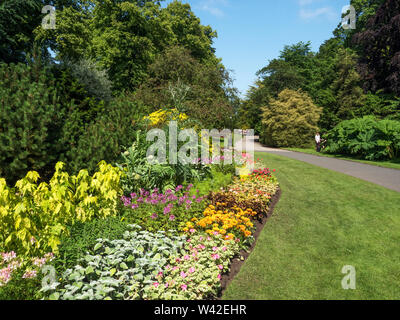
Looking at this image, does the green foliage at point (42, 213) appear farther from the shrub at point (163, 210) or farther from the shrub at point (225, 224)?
the shrub at point (225, 224)

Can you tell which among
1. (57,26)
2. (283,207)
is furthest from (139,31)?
(283,207)

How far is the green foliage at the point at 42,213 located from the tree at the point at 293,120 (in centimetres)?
2511

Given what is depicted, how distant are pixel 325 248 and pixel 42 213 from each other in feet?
16.5

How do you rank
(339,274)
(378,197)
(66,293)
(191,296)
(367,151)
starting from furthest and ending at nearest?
1. (367,151)
2. (378,197)
3. (339,274)
4. (191,296)
5. (66,293)

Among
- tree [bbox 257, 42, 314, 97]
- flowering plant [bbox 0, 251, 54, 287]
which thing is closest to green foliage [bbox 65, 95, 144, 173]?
flowering plant [bbox 0, 251, 54, 287]

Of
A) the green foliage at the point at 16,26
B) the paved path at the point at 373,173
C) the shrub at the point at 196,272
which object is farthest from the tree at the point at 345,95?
the green foliage at the point at 16,26

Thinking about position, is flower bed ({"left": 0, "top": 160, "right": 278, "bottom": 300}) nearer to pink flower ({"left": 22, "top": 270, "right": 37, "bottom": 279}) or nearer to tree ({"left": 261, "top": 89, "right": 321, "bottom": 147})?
pink flower ({"left": 22, "top": 270, "right": 37, "bottom": 279})

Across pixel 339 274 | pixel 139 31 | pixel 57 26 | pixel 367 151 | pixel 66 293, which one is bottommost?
pixel 339 274

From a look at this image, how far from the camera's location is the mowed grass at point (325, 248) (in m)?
3.85

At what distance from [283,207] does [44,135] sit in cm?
605

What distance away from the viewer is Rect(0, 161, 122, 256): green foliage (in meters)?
3.52

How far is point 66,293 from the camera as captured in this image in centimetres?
288

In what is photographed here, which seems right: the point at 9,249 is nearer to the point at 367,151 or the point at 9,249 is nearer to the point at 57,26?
the point at 367,151

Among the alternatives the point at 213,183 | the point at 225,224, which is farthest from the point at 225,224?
the point at 213,183
